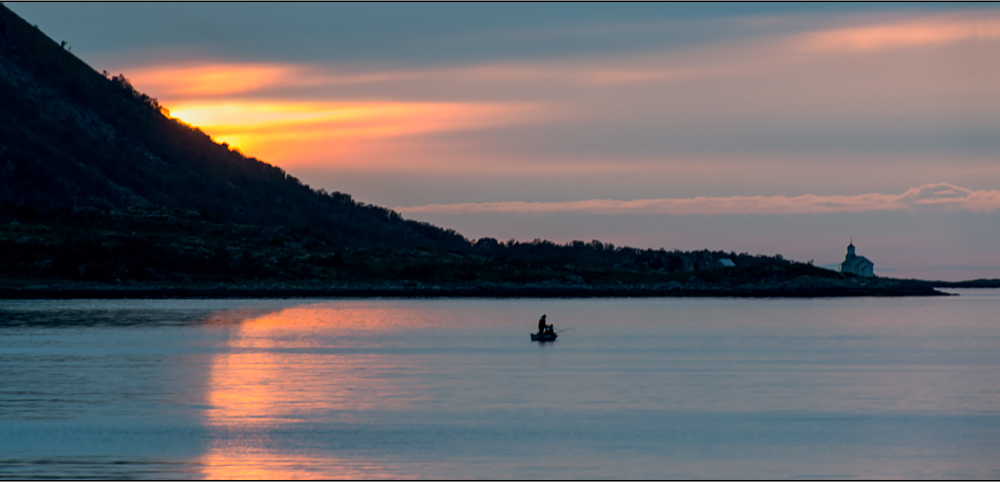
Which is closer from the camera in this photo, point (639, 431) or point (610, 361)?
point (639, 431)

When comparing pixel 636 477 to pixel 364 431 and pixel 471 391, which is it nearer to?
pixel 364 431

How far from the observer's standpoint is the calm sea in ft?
116

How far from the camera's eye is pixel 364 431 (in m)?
42.0

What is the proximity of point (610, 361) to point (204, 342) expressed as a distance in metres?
38.7

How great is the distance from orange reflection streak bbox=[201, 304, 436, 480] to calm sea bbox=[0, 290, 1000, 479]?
16 cm

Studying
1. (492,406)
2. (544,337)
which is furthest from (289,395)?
(544,337)

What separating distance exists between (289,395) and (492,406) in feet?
37.3

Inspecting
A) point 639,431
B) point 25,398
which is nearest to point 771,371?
point 639,431

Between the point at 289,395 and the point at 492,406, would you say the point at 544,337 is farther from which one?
the point at 492,406

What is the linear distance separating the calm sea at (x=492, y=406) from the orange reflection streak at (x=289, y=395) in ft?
0.53

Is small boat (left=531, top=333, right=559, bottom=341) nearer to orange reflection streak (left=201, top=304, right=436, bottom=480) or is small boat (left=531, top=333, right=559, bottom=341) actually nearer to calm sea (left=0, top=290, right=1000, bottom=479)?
calm sea (left=0, top=290, right=1000, bottom=479)

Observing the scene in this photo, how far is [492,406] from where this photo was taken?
163ft

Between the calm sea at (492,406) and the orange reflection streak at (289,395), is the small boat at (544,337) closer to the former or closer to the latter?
the calm sea at (492,406)

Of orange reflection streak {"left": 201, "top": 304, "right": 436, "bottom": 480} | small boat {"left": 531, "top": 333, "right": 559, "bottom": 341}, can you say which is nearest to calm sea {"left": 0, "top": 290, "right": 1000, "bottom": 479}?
orange reflection streak {"left": 201, "top": 304, "right": 436, "bottom": 480}
